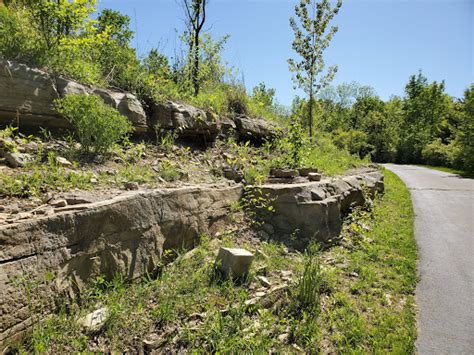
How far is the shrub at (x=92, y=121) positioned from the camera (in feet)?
13.8

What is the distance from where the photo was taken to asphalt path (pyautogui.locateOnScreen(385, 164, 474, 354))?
11.0ft

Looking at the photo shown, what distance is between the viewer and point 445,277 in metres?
4.66

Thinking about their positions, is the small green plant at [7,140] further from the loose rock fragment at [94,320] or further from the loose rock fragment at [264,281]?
the loose rock fragment at [264,281]

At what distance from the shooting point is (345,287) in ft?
13.5

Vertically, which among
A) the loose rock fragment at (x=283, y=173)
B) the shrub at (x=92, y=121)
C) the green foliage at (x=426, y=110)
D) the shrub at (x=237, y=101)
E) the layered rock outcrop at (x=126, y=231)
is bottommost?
the layered rock outcrop at (x=126, y=231)

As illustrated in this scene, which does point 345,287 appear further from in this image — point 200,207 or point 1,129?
point 1,129

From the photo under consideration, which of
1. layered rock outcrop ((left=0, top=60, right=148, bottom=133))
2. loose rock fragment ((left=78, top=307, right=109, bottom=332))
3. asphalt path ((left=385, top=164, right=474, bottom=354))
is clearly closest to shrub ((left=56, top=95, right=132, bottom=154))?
layered rock outcrop ((left=0, top=60, right=148, bottom=133))

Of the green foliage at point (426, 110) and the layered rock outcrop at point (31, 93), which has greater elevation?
the green foliage at point (426, 110)

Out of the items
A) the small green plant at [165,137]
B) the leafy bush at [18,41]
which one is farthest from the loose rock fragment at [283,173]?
the leafy bush at [18,41]

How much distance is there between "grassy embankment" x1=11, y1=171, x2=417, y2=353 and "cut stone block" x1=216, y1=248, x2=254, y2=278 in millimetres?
125

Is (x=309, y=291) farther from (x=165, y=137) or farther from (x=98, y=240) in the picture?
(x=165, y=137)

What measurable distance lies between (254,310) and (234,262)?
559mm

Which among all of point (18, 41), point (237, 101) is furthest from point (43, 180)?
point (237, 101)

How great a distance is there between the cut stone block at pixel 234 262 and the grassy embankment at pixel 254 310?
12 cm
